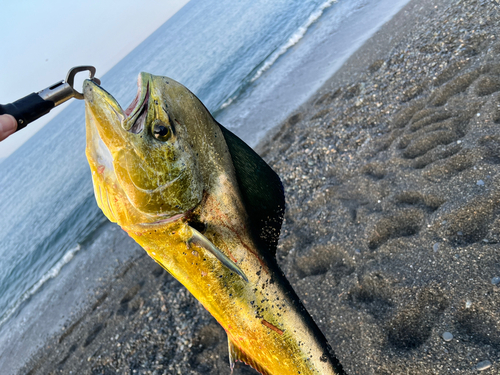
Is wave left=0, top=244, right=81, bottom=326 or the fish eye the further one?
wave left=0, top=244, right=81, bottom=326

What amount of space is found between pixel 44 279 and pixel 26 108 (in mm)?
11114

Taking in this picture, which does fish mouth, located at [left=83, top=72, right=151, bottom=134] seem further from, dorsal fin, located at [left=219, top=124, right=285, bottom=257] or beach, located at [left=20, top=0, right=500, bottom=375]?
beach, located at [left=20, top=0, right=500, bottom=375]

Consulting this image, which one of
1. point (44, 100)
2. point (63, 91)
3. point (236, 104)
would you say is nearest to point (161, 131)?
point (63, 91)

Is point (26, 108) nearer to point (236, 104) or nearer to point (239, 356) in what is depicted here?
point (239, 356)

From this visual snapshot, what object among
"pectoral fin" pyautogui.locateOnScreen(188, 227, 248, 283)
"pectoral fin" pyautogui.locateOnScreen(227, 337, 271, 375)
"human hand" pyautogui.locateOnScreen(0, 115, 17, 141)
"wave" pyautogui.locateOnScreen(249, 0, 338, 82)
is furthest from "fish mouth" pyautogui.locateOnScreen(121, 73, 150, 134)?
"wave" pyautogui.locateOnScreen(249, 0, 338, 82)

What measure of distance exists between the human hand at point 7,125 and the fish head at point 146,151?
0.69 metres

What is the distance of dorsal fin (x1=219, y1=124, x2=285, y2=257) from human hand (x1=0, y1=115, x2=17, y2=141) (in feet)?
4.03

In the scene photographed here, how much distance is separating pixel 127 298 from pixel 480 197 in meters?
6.29

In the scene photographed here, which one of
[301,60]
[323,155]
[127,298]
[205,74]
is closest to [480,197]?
[323,155]

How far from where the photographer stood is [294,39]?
17.9 meters

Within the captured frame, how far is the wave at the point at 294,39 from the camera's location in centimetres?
1644

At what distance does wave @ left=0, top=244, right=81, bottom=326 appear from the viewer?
10305 millimetres

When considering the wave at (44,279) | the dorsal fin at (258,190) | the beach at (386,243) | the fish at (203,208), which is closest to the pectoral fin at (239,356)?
the fish at (203,208)

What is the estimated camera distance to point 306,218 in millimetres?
4930
